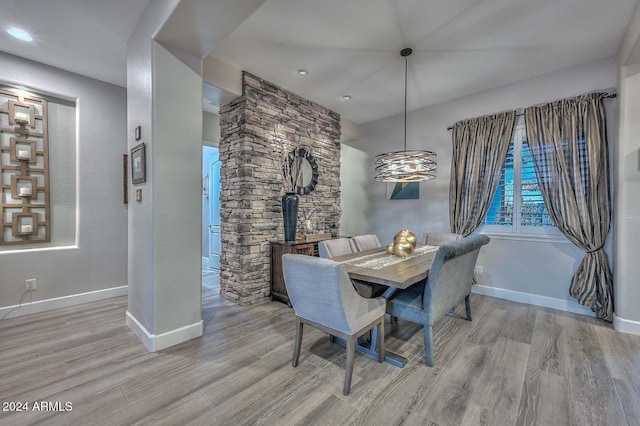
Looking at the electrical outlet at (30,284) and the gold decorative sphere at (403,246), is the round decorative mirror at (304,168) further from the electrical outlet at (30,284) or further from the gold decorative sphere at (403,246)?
the electrical outlet at (30,284)

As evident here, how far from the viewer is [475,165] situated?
375 centimetres

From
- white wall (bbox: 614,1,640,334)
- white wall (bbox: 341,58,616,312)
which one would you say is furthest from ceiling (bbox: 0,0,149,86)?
white wall (bbox: 614,1,640,334)

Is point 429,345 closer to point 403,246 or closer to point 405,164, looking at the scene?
point 403,246

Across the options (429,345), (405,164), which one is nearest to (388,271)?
(429,345)

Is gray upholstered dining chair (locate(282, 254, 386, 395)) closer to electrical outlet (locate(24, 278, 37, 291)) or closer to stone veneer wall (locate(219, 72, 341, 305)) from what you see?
stone veneer wall (locate(219, 72, 341, 305))

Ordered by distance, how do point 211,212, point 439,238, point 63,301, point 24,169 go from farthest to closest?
point 211,212, point 439,238, point 63,301, point 24,169

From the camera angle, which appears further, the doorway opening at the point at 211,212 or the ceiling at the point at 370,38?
the doorway opening at the point at 211,212

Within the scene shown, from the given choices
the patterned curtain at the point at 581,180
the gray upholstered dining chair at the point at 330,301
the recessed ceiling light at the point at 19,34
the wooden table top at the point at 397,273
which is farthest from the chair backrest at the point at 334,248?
the recessed ceiling light at the point at 19,34

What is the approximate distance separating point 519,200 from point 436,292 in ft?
7.84

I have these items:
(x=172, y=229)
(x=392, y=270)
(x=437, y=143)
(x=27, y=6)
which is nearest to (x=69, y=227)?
(x=172, y=229)

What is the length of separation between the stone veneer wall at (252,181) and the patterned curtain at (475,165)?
7.62 feet

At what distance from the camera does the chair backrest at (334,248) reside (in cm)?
284

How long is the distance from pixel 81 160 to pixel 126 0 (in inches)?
82.9

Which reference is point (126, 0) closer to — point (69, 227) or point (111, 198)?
point (111, 198)
